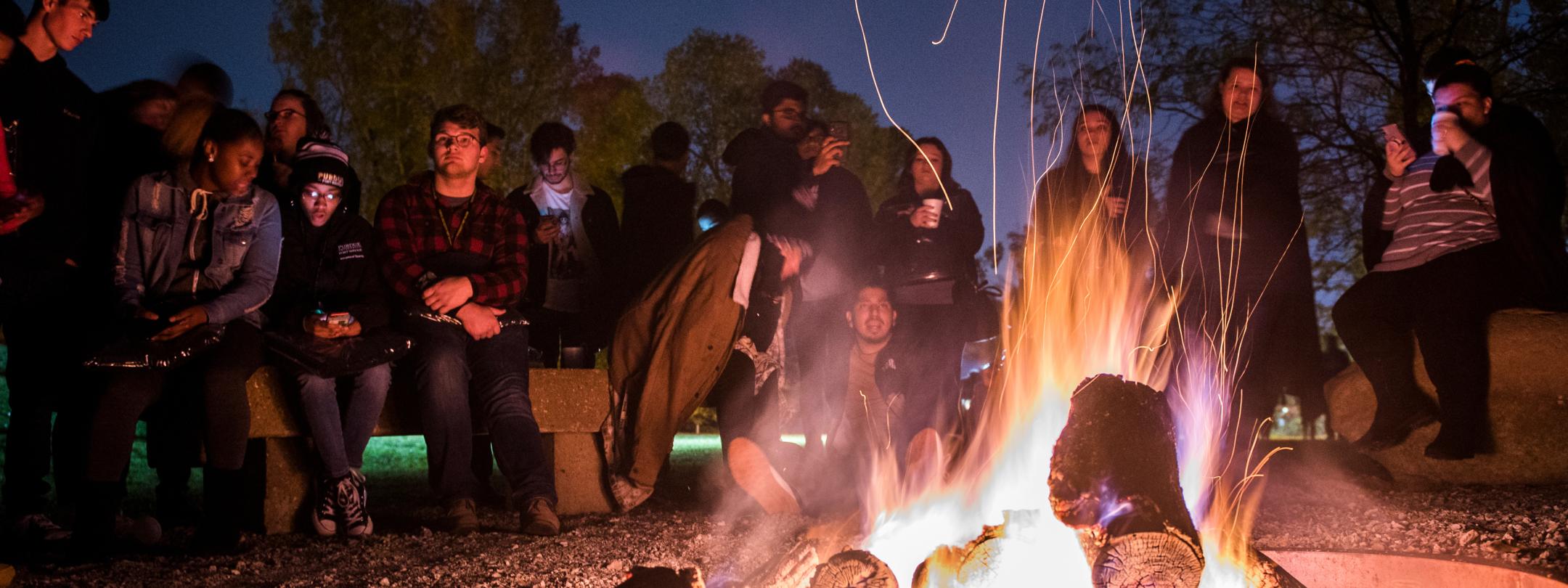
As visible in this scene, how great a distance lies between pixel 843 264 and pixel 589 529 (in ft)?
7.77

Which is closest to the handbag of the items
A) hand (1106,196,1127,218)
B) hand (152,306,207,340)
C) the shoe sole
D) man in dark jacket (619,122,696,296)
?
hand (152,306,207,340)

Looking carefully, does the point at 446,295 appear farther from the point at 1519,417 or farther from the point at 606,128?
the point at 606,128

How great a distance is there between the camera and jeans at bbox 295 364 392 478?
5.03 meters

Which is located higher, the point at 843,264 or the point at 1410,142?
the point at 1410,142

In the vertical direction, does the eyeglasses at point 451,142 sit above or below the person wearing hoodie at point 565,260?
above

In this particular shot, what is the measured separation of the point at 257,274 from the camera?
502 cm

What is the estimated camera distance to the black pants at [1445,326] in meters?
6.08

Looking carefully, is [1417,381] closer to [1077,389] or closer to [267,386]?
[1077,389]

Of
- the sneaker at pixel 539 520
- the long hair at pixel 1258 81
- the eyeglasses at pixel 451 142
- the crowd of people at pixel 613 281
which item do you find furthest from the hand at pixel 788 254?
the long hair at pixel 1258 81

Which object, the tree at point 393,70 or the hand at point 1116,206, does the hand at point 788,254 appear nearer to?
the hand at point 1116,206

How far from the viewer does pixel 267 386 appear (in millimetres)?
5203

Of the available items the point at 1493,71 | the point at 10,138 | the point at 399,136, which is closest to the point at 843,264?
the point at 10,138

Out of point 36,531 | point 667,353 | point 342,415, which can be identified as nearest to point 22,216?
point 36,531

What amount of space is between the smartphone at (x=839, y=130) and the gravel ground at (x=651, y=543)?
2.41m
